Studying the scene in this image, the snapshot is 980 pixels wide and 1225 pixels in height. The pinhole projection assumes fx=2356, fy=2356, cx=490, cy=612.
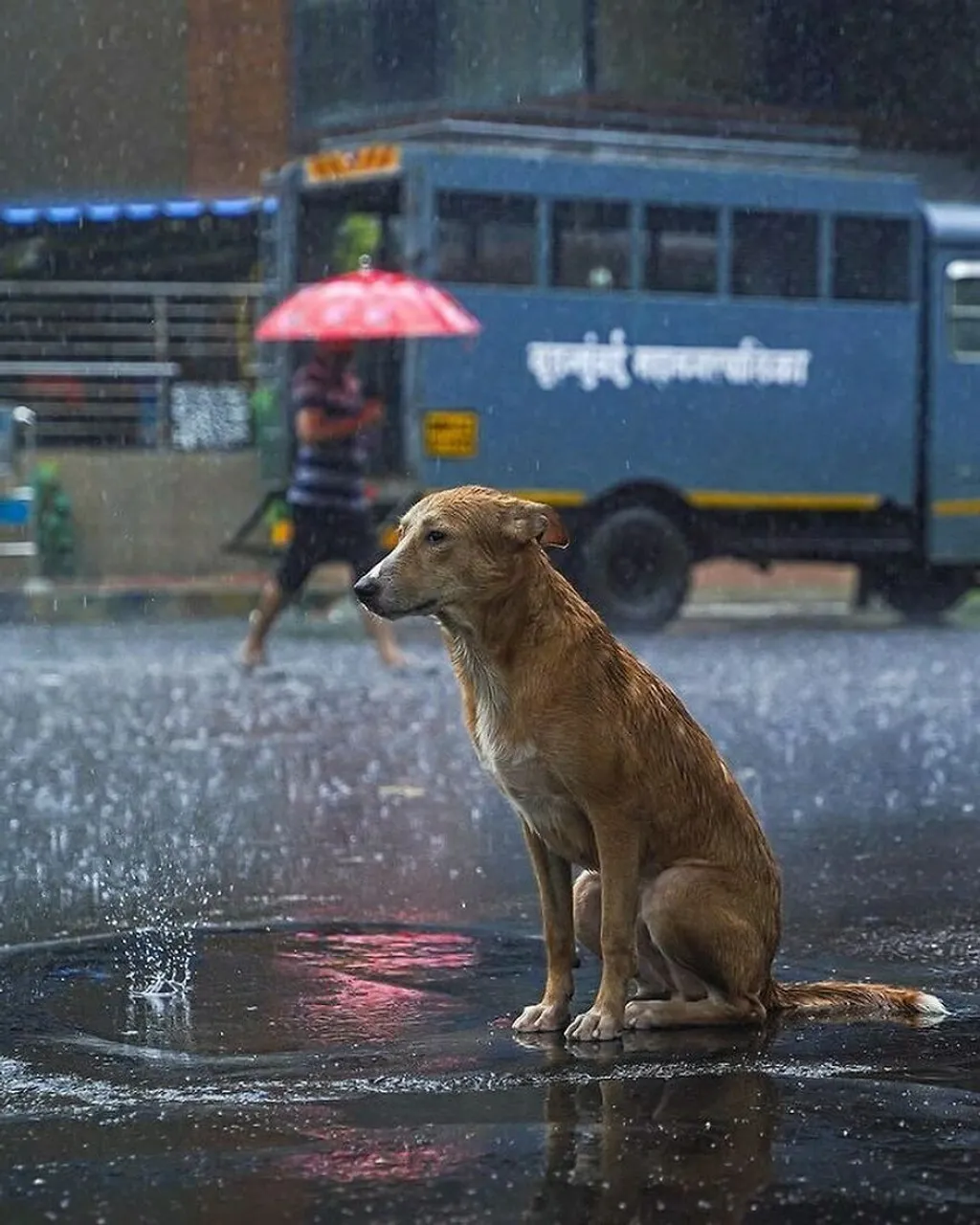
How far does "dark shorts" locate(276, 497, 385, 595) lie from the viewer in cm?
1481

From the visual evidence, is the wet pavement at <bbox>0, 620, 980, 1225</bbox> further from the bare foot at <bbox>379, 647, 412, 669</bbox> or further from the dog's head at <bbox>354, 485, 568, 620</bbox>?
the bare foot at <bbox>379, 647, 412, 669</bbox>

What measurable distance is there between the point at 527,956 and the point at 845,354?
14.1 metres

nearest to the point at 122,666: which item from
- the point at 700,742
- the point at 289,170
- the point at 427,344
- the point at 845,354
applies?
the point at 427,344

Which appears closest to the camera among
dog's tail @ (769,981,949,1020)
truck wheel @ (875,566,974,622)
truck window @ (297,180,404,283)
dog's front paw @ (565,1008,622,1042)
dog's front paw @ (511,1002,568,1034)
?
dog's front paw @ (565,1008,622,1042)

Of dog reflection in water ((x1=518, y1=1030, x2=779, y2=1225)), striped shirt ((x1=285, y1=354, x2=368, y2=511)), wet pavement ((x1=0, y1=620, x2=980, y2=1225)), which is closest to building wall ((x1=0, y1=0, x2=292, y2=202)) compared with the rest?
striped shirt ((x1=285, y1=354, x2=368, y2=511))

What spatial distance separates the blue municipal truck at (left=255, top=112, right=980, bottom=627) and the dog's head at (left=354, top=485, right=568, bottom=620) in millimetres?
13352

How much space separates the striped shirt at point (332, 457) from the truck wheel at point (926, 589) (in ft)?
23.0

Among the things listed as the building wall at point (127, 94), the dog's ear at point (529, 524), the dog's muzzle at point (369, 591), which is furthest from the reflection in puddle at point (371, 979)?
the building wall at point (127, 94)

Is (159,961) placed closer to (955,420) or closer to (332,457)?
(332,457)

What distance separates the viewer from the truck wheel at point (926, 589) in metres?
20.7

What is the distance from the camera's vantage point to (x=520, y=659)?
17.0 feet

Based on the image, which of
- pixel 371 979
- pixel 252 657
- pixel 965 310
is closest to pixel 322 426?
pixel 252 657

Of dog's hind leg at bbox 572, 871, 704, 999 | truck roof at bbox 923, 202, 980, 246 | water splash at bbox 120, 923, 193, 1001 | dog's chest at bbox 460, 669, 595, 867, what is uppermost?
truck roof at bbox 923, 202, 980, 246

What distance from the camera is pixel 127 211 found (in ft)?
85.0
